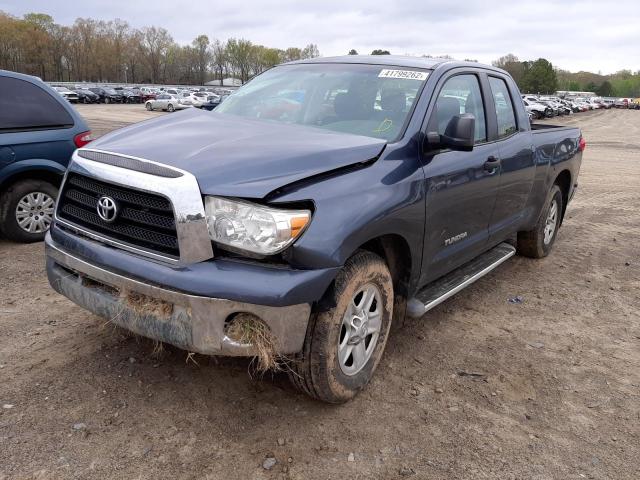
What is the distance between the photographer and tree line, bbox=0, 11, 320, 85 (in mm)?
110438

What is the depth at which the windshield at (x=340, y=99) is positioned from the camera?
3.57m

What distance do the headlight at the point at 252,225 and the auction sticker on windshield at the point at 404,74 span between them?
1.64 m

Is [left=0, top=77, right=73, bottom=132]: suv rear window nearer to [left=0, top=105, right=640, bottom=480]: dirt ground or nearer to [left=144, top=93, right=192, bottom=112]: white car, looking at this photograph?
[left=0, top=105, right=640, bottom=480]: dirt ground

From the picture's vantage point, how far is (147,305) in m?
2.71

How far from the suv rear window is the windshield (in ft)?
8.91

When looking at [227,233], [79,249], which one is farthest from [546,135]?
[79,249]

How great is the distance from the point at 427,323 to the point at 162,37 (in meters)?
149

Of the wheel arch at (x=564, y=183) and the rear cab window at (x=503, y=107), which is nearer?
the rear cab window at (x=503, y=107)

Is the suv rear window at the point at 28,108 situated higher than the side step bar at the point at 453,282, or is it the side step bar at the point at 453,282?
the suv rear window at the point at 28,108

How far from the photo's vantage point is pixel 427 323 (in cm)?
434

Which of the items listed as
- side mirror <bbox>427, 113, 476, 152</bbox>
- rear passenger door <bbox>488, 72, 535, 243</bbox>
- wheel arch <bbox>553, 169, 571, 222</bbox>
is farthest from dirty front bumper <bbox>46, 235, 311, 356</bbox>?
wheel arch <bbox>553, 169, 571, 222</bbox>

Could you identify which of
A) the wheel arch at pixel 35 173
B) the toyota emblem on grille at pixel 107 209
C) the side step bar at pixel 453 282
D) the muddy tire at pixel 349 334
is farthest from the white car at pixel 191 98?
the muddy tire at pixel 349 334

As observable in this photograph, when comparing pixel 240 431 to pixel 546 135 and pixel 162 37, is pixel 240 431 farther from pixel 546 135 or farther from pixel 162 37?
pixel 162 37

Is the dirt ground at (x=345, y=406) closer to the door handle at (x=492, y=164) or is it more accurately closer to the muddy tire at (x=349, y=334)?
the muddy tire at (x=349, y=334)
